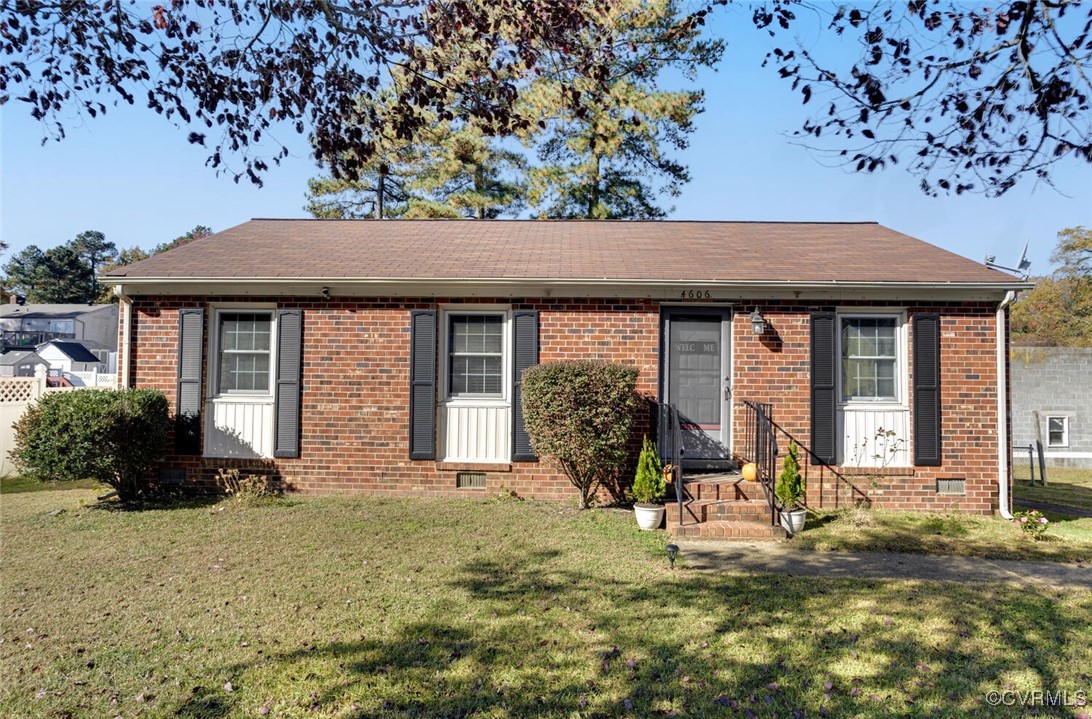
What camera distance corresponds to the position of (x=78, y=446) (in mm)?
7199

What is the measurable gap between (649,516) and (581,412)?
140 cm

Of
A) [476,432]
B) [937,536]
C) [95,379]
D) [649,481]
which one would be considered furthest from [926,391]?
[95,379]

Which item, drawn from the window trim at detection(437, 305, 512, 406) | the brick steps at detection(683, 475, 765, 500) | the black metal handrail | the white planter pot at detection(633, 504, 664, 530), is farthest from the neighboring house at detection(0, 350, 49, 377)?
the black metal handrail

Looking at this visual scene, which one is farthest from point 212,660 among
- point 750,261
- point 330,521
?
point 750,261

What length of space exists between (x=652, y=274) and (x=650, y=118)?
1061 centimetres

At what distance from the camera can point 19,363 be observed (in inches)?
1468

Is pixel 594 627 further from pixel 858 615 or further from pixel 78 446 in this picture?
pixel 78 446

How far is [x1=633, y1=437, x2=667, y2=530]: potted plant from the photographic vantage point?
7.02 m

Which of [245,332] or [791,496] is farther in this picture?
[245,332]

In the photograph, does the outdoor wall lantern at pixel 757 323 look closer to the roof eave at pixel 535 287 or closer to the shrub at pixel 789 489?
the roof eave at pixel 535 287

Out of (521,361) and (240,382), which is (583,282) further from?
(240,382)

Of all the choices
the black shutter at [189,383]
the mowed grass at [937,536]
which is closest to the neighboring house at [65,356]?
the black shutter at [189,383]

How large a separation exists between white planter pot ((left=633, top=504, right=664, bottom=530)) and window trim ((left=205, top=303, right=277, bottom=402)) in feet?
17.2

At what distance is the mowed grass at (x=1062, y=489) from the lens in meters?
10.4
